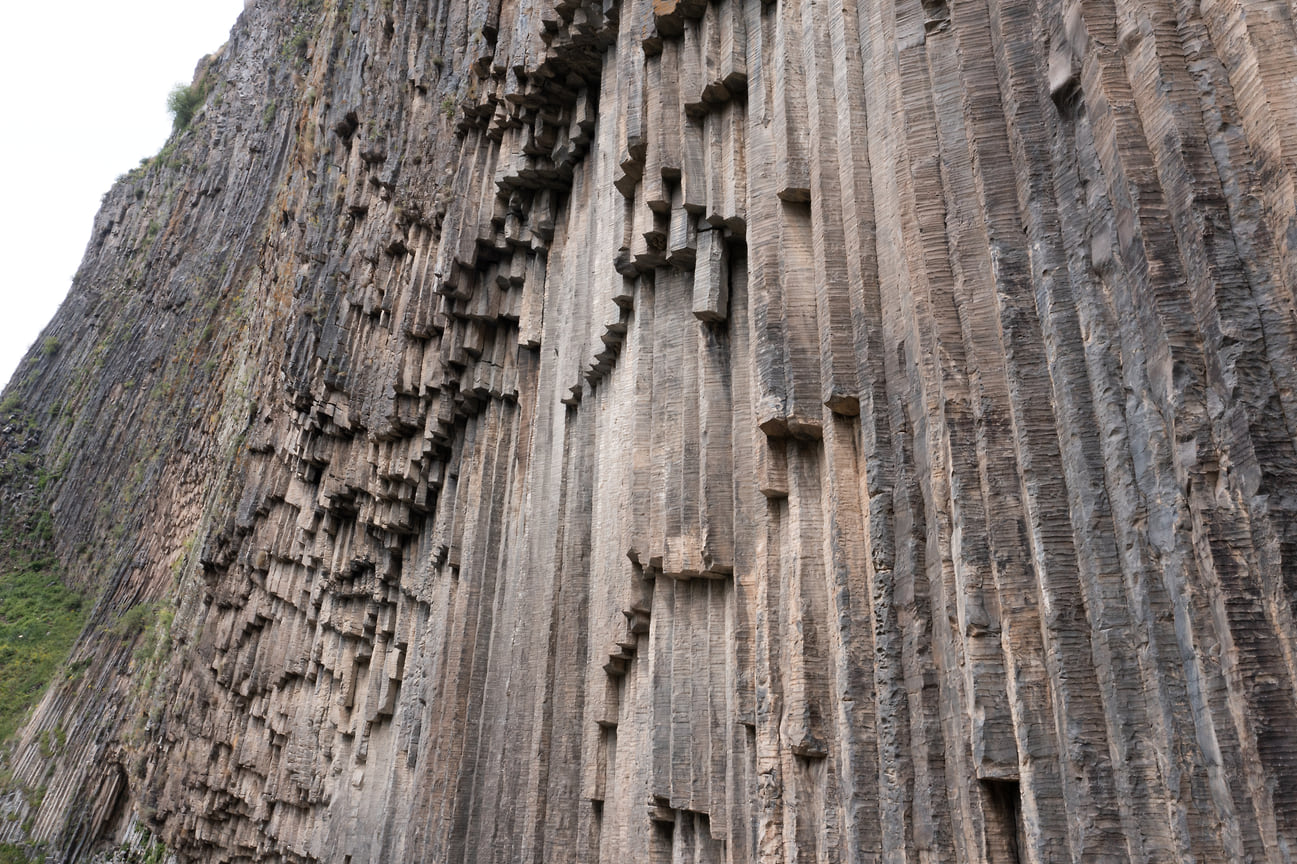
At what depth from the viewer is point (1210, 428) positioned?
168cm

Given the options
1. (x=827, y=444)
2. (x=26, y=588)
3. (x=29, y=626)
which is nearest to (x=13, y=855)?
(x=29, y=626)

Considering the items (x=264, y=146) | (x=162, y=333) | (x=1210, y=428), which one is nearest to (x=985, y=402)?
(x=1210, y=428)

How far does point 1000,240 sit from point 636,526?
6.61ft

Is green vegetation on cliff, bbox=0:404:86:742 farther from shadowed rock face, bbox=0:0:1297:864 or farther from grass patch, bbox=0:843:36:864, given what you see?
shadowed rock face, bbox=0:0:1297:864

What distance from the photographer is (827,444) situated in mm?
2744

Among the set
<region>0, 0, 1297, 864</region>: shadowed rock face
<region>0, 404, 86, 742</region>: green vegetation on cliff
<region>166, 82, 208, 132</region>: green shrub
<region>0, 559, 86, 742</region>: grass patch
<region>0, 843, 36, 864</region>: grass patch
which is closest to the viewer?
<region>0, 0, 1297, 864</region>: shadowed rock face

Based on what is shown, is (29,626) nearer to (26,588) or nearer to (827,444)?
(26,588)

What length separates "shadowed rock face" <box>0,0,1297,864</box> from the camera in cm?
171

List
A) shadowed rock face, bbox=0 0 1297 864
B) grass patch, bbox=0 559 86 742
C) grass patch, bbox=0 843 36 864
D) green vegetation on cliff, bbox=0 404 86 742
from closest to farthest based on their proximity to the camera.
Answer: shadowed rock face, bbox=0 0 1297 864, grass patch, bbox=0 843 36 864, grass patch, bbox=0 559 86 742, green vegetation on cliff, bbox=0 404 86 742

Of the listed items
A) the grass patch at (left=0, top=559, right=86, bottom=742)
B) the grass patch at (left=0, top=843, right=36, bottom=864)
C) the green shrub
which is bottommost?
the grass patch at (left=0, top=843, right=36, bottom=864)

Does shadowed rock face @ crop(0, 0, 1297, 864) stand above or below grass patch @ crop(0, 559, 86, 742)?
below

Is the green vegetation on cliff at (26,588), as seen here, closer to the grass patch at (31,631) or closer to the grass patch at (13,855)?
the grass patch at (31,631)

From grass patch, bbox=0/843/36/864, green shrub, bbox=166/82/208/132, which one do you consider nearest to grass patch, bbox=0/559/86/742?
grass patch, bbox=0/843/36/864

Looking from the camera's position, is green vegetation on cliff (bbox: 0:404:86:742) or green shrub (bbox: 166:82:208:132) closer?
green vegetation on cliff (bbox: 0:404:86:742)
